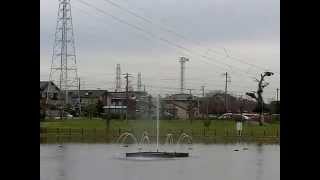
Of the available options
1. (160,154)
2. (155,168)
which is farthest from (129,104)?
(155,168)

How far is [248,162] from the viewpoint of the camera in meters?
14.1

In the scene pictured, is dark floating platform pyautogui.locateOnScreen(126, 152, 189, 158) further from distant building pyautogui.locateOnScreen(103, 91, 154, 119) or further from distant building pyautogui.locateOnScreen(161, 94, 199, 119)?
distant building pyautogui.locateOnScreen(161, 94, 199, 119)

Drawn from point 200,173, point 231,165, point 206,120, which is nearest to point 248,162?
point 231,165

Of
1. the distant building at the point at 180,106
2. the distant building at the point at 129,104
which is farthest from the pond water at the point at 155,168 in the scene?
the distant building at the point at 180,106

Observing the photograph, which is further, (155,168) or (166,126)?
(166,126)

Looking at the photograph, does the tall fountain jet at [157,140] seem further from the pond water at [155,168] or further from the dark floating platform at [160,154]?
the pond water at [155,168]

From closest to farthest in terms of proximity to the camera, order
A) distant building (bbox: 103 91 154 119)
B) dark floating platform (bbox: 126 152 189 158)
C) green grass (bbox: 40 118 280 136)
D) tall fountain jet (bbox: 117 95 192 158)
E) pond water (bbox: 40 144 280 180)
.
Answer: pond water (bbox: 40 144 280 180)
dark floating platform (bbox: 126 152 189 158)
tall fountain jet (bbox: 117 95 192 158)
green grass (bbox: 40 118 280 136)
distant building (bbox: 103 91 154 119)

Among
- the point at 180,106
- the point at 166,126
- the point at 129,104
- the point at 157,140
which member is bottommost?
the point at 157,140

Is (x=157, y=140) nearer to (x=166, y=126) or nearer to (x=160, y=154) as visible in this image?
(x=166, y=126)

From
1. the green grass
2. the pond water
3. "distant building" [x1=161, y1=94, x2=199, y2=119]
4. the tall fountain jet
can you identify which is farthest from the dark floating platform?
"distant building" [x1=161, y1=94, x2=199, y2=119]

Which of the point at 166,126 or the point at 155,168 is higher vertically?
Answer: the point at 166,126

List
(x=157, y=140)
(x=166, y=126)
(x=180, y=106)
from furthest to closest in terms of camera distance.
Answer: (x=180, y=106), (x=166, y=126), (x=157, y=140)

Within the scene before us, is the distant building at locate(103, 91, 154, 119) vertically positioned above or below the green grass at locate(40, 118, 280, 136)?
above
